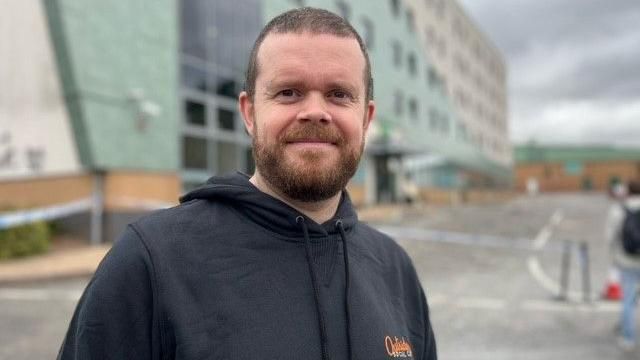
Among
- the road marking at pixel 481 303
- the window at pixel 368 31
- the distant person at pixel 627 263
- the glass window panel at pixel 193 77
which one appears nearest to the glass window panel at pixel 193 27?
the glass window panel at pixel 193 77

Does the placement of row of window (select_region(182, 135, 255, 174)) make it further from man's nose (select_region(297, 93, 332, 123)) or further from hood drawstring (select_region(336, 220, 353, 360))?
man's nose (select_region(297, 93, 332, 123))

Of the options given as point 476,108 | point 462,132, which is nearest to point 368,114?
point 462,132

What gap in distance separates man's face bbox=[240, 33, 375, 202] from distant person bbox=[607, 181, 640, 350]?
6.07m

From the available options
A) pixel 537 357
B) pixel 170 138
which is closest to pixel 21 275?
A: pixel 170 138

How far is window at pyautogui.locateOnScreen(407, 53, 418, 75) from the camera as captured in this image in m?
37.2

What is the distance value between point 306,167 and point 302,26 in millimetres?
425

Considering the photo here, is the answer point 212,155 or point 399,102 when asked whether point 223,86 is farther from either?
point 399,102

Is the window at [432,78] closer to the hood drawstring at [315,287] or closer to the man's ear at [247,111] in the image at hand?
the man's ear at [247,111]

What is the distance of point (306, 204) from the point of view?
66.9 inches

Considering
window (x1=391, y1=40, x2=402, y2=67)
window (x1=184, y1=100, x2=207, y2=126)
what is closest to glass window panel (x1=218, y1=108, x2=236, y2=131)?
window (x1=184, y1=100, x2=207, y2=126)

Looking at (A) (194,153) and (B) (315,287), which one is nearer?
(B) (315,287)

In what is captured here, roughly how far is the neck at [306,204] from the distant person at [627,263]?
5.97 metres

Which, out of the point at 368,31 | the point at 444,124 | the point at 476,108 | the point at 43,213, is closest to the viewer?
the point at 43,213

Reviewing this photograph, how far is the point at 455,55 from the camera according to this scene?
48.3 m
